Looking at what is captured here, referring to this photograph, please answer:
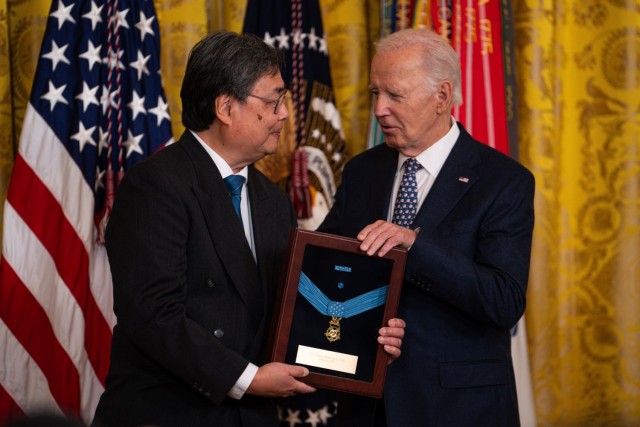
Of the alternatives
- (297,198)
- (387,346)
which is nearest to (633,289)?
(297,198)

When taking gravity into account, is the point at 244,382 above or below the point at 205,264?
below

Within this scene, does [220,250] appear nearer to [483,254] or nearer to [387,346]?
[387,346]

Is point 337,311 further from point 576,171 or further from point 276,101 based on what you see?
point 576,171

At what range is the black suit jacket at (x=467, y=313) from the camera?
2.49m

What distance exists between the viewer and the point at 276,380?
230cm

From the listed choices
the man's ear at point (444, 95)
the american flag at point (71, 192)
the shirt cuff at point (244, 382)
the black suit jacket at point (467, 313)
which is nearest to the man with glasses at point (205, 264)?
the shirt cuff at point (244, 382)

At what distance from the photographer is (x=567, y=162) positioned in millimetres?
4398

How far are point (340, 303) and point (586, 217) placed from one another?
238 centimetres

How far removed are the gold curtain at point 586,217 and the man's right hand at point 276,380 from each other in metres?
2.26

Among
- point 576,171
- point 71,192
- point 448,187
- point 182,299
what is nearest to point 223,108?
point 182,299

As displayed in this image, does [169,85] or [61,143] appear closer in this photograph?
[61,143]

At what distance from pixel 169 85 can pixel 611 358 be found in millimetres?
2604

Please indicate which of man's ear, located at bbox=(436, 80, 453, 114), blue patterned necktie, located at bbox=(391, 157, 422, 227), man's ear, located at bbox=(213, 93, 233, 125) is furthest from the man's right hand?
man's ear, located at bbox=(436, 80, 453, 114)

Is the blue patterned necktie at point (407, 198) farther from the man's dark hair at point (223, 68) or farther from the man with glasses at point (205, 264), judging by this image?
the man's dark hair at point (223, 68)
